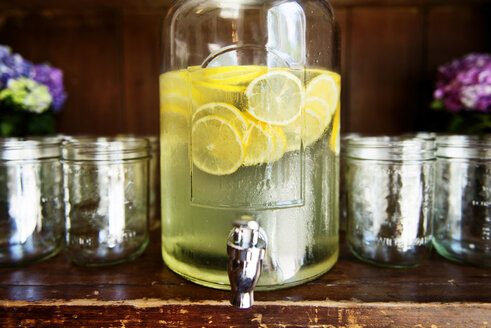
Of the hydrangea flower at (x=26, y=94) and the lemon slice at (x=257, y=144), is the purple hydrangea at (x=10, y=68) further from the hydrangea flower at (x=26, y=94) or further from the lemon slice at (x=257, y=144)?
the lemon slice at (x=257, y=144)

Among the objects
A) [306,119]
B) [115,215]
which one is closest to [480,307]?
[306,119]

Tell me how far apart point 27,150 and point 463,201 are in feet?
2.04

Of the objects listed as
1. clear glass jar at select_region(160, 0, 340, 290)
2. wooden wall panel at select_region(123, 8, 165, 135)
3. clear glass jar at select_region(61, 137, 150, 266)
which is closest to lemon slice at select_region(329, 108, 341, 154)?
clear glass jar at select_region(160, 0, 340, 290)

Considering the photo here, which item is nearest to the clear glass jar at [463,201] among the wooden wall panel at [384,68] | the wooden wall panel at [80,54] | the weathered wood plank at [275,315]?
the weathered wood plank at [275,315]

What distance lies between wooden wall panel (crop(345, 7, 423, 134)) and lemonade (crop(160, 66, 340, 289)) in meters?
0.48

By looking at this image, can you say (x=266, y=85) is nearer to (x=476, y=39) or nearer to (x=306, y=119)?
(x=306, y=119)

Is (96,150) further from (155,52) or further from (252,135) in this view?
(155,52)

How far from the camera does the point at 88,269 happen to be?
0.48 meters

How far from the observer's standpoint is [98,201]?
0.49 meters

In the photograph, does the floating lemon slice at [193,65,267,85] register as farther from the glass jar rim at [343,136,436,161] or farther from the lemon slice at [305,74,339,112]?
the glass jar rim at [343,136,436,161]

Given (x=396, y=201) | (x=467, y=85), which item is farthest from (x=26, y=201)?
(x=467, y=85)

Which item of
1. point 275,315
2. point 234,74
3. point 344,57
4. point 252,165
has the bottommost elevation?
point 275,315

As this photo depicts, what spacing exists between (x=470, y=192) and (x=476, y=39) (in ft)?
1.82

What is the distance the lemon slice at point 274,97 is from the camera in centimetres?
39
